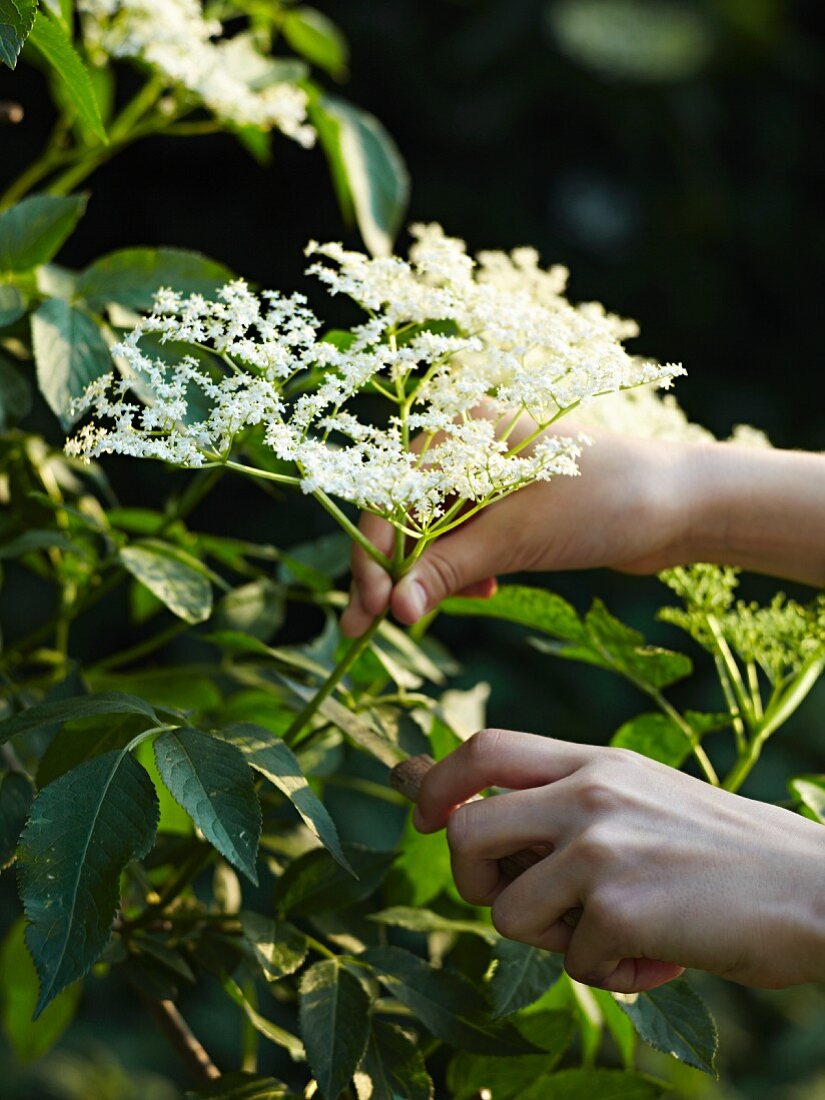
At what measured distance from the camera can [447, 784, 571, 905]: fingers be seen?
38 centimetres

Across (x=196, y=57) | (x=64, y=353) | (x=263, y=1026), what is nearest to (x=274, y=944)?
(x=263, y=1026)

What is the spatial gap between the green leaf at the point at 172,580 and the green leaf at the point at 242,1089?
19cm

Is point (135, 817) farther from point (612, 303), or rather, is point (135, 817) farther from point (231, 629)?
point (612, 303)

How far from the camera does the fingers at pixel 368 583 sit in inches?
19.0

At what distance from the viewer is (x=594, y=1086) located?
0.48 metres

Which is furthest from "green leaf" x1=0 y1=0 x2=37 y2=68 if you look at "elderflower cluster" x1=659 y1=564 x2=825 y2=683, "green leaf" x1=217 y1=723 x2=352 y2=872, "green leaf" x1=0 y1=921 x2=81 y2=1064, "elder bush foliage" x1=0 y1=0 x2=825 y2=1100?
"green leaf" x1=0 y1=921 x2=81 y2=1064

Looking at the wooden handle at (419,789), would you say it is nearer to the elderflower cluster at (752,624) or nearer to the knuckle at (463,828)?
the knuckle at (463,828)

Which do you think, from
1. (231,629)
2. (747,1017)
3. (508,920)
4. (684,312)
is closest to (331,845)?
(508,920)

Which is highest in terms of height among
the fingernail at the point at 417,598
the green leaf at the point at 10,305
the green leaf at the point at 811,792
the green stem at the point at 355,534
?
the green leaf at the point at 10,305

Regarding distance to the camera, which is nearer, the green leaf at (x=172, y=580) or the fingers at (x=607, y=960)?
the fingers at (x=607, y=960)

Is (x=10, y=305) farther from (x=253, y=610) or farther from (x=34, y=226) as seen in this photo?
(x=253, y=610)

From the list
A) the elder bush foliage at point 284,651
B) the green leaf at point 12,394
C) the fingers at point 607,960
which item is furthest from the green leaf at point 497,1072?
the green leaf at point 12,394

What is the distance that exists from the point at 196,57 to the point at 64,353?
252 mm

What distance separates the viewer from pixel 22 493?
0.57m
